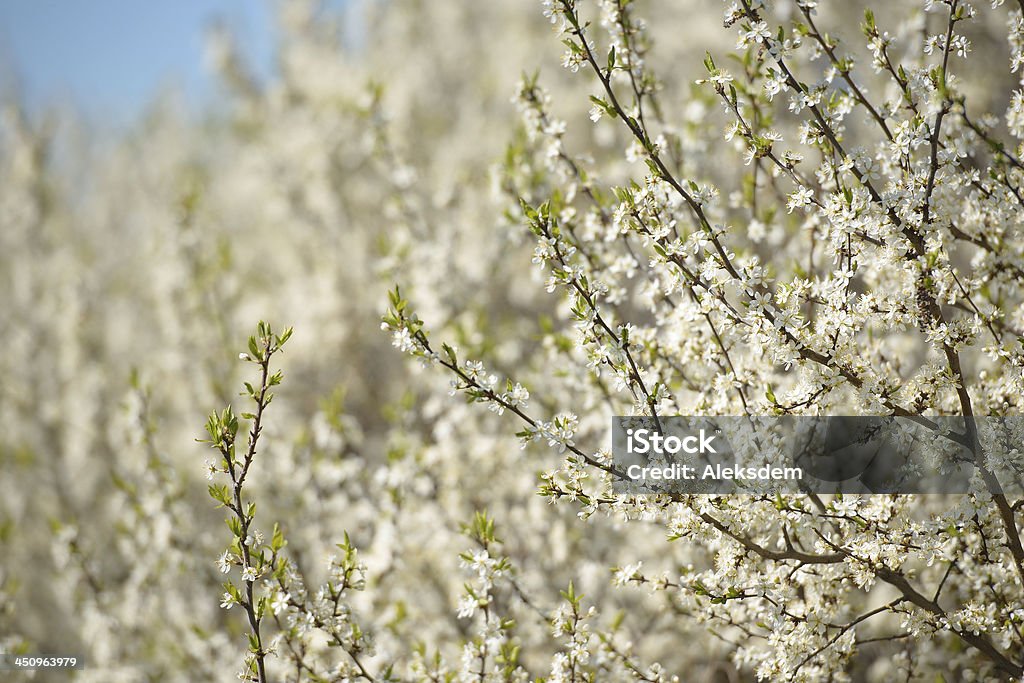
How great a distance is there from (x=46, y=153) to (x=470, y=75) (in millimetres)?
6310

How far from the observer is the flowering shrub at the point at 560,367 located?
193 cm

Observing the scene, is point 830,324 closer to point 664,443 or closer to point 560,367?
point 664,443

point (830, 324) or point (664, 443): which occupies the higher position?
point (830, 324)

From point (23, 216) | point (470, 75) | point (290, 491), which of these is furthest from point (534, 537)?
point (470, 75)

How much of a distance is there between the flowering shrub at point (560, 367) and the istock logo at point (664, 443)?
84 mm

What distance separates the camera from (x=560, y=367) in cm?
317

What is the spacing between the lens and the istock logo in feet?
6.38

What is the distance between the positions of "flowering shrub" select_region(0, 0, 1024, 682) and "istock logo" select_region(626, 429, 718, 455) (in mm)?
84

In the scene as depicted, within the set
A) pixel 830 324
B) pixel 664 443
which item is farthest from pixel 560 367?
pixel 830 324

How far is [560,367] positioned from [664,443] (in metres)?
1.30

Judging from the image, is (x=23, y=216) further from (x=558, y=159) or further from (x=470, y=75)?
(x=558, y=159)

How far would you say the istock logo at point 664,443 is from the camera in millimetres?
1945

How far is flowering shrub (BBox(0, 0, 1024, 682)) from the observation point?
6.33 feet

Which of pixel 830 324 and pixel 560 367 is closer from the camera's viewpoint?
pixel 830 324
